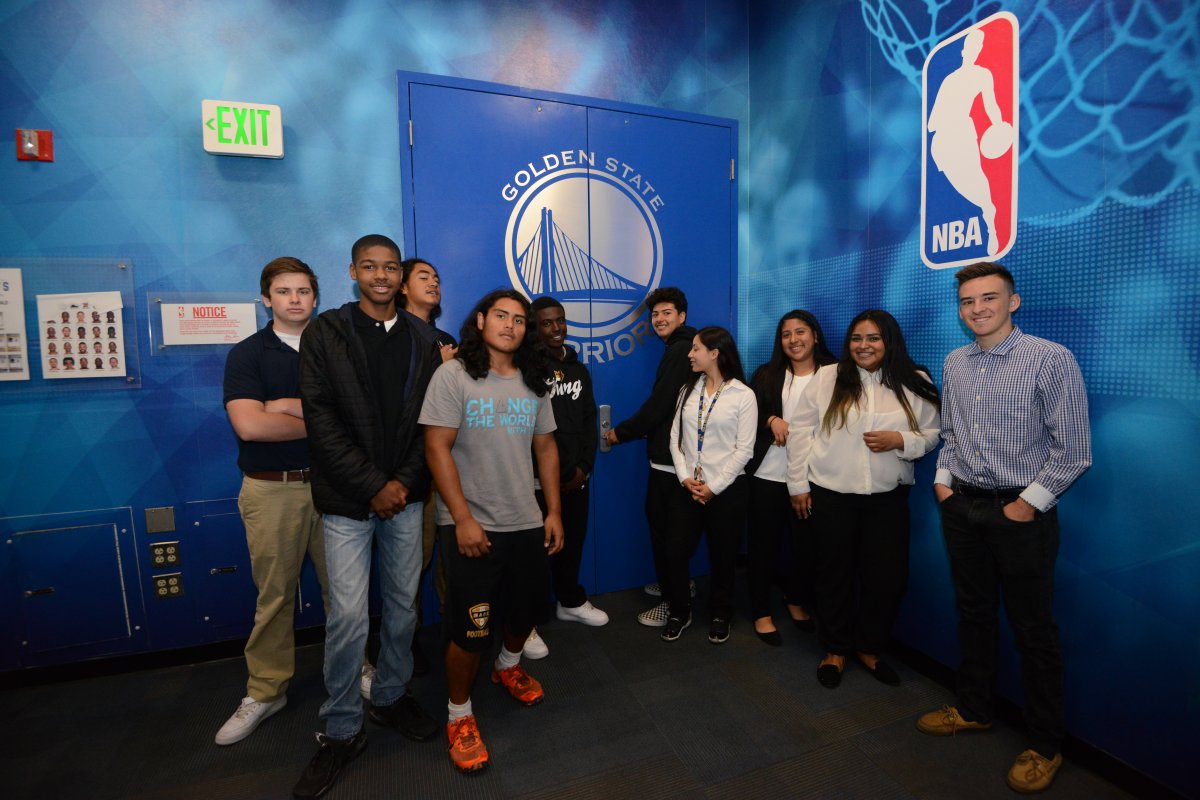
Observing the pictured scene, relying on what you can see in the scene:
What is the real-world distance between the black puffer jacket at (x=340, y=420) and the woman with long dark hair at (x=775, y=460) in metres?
1.86

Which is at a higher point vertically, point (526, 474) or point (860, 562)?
point (526, 474)

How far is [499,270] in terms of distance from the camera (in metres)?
3.21

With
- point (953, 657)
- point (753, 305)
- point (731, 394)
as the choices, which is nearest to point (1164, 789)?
point (953, 657)

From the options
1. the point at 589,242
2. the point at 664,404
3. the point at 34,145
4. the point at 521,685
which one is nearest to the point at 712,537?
the point at 664,404

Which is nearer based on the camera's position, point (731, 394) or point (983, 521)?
point (983, 521)

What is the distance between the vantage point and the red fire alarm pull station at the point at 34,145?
246 cm

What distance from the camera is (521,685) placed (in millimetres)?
2436

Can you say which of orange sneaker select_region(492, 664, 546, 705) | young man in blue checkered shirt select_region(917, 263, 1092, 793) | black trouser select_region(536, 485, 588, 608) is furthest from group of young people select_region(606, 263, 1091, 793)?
orange sneaker select_region(492, 664, 546, 705)

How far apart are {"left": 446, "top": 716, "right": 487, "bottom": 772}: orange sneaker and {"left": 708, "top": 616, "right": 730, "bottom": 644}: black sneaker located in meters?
1.31

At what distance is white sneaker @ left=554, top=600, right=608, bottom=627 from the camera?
313 centimetres

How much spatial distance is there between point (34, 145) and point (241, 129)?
0.82 m

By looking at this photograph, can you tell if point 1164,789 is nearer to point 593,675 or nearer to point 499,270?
point 593,675

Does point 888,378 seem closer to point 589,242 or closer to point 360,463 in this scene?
point 589,242

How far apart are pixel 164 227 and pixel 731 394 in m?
2.87
